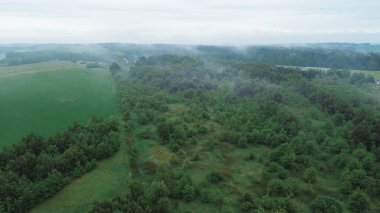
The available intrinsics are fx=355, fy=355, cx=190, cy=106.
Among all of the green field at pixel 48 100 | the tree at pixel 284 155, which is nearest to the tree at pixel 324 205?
the tree at pixel 284 155

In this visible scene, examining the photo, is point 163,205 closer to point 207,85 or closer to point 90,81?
point 207,85

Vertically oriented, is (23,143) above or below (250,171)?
above

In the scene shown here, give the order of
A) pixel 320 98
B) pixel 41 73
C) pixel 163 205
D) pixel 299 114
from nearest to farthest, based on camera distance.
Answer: pixel 163 205 < pixel 299 114 < pixel 320 98 < pixel 41 73

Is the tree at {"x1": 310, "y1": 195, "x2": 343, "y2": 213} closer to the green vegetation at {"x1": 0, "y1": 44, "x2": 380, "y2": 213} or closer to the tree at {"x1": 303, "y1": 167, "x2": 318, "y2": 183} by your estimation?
the green vegetation at {"x1": 0, "y1": 44, "x2": 380, "y2": 213}

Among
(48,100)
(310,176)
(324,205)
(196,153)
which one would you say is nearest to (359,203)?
(324,205)

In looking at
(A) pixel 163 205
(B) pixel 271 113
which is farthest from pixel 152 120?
(A) pixel 163 205

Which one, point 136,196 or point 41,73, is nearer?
point 136,196
